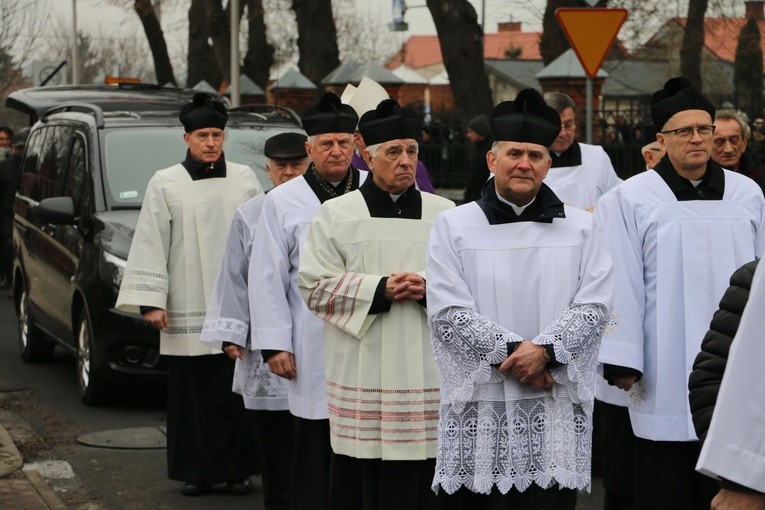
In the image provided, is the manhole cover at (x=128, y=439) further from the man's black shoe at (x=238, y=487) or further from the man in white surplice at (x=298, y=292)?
the man in white surplice at (x=298, y=292)

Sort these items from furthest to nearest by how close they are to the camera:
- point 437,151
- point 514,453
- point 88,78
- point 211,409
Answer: point 88,78
point 437,151
point 211,409
point 514,453

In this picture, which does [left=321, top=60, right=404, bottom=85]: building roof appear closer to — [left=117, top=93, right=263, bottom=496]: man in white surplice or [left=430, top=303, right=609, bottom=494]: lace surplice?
[left=117, top=93, right=263, bottom=496]: man in white surplice

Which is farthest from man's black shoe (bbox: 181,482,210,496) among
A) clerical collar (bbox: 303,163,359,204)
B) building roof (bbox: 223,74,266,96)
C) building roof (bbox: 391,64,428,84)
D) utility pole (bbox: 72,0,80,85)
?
building roof (bbox: 391,64,428,84)

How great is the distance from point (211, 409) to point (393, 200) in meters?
2.54

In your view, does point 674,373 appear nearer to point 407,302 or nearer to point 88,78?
point 407,302

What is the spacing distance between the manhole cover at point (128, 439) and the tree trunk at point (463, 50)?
9593mm

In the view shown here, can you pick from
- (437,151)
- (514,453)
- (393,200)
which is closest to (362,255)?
(393,200)

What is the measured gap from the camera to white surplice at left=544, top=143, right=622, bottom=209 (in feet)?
29.5

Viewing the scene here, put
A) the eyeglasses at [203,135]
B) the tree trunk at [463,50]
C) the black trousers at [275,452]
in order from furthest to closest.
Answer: the tree trunk at [463,50] → the eyeglasses at [203,135] → the black trousers at [275,452]

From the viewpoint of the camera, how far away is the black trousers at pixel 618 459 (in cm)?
667

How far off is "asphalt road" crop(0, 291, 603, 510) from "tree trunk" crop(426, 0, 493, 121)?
23.1 feet

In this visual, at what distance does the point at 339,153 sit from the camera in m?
6.91

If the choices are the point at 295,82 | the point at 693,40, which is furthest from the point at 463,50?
the point at 693,40

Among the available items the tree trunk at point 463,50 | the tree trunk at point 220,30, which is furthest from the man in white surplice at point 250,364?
the tree trunk at point 220,30
